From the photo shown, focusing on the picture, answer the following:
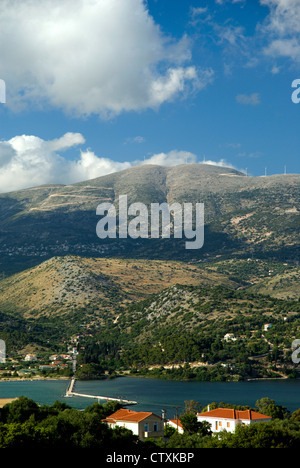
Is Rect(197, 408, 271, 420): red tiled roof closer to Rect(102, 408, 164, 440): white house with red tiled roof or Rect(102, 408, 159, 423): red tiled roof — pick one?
Rect(102, 408, 164, 440): white house with red tiled roof

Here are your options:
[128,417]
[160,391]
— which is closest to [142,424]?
[128,417]

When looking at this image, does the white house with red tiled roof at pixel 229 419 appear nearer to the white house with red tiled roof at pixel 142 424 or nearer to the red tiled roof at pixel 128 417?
the white house with red tiled roof at pixel 142 424

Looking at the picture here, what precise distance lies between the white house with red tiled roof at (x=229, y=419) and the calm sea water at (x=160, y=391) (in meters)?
21.2

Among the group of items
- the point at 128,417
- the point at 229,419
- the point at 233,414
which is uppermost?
the point at 128,417

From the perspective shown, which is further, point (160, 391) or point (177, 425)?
point (160, 391)

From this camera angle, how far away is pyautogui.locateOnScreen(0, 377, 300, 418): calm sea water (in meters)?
85.6

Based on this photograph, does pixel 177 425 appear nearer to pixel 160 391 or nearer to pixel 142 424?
pixel 142 424

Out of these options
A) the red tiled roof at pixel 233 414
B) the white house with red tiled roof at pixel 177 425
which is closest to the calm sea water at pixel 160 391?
the white house with red tiled roof at pixel 177 425

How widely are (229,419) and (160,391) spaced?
4598 cm

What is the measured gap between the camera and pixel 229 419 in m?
54.5

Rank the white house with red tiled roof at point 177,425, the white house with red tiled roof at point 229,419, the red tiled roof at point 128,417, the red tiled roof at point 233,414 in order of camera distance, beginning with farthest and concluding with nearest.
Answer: the white house with red tiled roof at point 177,425
the red tiled roof at point 233,414
the white house with red tiled roof at point 229,419
the red tiled roof at point 128,417

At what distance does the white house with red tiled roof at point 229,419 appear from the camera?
5375cm

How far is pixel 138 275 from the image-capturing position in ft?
632
